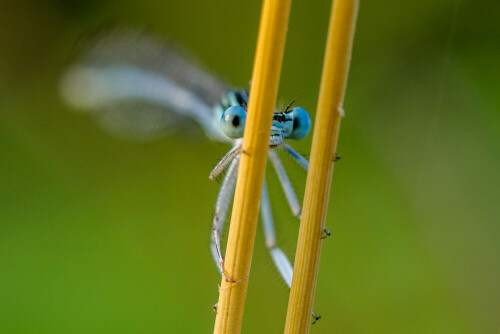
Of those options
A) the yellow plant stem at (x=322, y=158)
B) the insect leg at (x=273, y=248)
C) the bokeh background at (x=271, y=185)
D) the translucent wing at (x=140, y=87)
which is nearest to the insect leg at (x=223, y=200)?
the insect leg at (x=273, y=248)

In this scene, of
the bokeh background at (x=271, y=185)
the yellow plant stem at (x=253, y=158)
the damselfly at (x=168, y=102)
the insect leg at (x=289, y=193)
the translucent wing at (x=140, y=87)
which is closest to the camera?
the yellow plant stem at (x=253, y=158)

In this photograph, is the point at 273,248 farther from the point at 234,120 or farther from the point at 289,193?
the point at 234,120

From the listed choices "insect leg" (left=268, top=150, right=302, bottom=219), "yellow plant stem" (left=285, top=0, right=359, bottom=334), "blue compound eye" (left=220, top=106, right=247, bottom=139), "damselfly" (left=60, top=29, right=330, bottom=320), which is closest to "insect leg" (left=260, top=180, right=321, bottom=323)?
"damselfly" (left=60, top=29, right=330, bottom=320)

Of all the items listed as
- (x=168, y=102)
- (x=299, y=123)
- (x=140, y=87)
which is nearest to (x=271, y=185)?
(x=168, y=102)

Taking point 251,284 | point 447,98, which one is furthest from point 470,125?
point 251,284

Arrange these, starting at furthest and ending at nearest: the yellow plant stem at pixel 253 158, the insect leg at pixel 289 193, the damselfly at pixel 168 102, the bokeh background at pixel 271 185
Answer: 1. the bokeh background at pixel 271 185
2. the insect leg at pixel 289 193
3. the damselfly at pixel 168 102
4. the yellow plant stem at pixel 253 158

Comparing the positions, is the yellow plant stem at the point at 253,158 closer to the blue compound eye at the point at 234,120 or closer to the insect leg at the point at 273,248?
the blue compound eye at the point at 234,120

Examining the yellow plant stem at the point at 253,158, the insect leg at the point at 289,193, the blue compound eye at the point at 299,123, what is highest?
the blue compound eye at the point at 299,123

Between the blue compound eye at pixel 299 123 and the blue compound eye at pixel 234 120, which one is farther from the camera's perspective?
the blue compound eye at pixel 299 123
